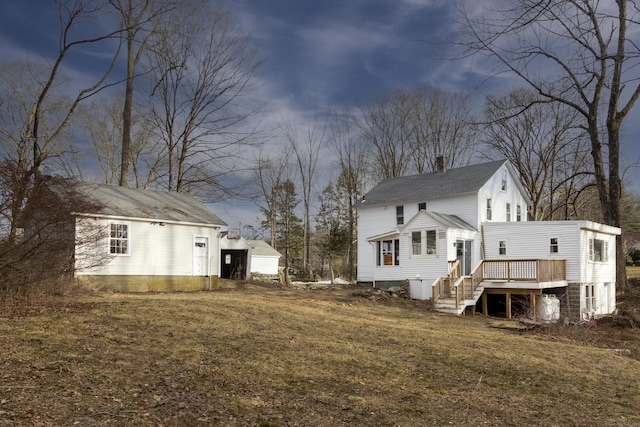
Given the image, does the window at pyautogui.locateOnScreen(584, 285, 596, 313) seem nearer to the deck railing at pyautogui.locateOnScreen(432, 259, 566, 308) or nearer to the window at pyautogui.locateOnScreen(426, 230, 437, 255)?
the deck railing at pyautogui.locateOnScreen(432, 259, 566, 308)

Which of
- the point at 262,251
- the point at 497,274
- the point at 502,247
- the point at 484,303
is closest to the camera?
the point at 497,274

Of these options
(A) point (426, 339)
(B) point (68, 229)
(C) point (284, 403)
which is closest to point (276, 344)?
(C) point (284, 403)

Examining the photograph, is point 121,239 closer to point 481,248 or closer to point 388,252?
point 388,252

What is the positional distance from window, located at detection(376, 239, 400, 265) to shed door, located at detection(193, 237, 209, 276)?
33.2ft

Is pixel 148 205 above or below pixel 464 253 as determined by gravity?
above

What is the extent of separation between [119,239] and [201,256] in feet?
13.4

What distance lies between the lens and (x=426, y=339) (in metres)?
11.2

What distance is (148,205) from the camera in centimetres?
2264

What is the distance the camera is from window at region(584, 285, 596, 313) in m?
25.9

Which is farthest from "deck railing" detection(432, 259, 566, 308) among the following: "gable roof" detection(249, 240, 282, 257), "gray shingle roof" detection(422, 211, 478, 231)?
"gable roof" detection(249, 240, 282, 257)

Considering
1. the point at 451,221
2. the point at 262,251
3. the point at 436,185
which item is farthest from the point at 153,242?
the point at 262,251

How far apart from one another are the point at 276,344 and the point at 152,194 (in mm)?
17208

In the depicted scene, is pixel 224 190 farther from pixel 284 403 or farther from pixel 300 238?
pixel 300 238

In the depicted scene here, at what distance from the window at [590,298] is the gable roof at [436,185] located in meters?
7.27
